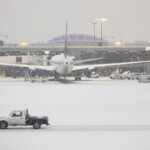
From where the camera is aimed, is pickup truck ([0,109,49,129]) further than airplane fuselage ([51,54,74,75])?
No

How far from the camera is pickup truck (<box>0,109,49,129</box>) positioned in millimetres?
23406

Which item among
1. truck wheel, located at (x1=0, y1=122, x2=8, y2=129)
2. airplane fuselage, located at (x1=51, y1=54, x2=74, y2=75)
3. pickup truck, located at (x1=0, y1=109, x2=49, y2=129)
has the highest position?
airplane fuselage, located at (x1=51, y1=54, x2=74, y2=75)

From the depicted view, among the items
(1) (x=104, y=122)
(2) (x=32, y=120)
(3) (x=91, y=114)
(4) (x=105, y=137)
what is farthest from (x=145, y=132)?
(3) (x=91, y=114)

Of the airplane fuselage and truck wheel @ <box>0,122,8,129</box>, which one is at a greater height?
the airplane fuselage

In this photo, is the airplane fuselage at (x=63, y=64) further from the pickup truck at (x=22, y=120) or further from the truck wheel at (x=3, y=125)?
the truck wheel at (x=3, y=125)

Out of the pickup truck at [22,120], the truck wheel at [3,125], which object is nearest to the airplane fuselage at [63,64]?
the pickup truck at [22,120]

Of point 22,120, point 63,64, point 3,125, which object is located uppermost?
point 63,64

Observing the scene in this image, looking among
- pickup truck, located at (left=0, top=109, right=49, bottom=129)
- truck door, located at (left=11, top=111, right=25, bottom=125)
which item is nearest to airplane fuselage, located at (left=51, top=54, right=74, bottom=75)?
pickup truck, located at (left=0, top=109, right=49, bottom=129)

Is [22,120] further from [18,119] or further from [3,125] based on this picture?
[3,125]

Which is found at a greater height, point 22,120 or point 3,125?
point 22,120

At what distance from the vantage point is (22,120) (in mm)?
23422

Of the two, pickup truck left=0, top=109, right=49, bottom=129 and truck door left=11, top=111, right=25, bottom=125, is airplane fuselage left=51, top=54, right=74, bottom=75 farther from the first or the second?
truck door left=11, top=111, right=25, bottom=125

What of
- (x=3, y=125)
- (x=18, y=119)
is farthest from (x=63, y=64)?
(x=3, y=125)

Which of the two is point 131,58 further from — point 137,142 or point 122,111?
point 137,142
